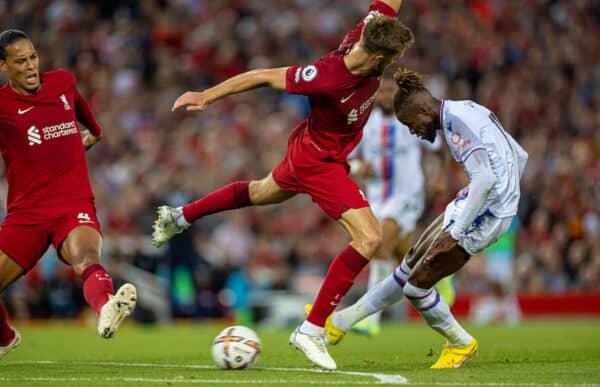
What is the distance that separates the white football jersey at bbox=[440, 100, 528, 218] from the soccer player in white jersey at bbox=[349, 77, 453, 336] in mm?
4210

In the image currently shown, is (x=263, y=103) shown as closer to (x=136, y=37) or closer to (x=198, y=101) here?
(x=136, y=37)

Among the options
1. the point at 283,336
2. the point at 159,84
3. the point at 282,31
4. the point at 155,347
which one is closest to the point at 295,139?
the point at 155,347

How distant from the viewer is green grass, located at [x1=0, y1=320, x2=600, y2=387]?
7922mm

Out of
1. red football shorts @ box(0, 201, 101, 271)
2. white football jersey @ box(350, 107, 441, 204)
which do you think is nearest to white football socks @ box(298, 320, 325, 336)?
red football shorts @ box(0, 201, 101, 271)

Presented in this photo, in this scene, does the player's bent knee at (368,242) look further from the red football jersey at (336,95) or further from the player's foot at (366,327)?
the player's foot at (366,327)

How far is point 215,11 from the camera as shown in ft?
78.0

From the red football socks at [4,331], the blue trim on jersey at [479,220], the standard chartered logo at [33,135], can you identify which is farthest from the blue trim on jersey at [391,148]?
the standard chartered logo at [33,135]

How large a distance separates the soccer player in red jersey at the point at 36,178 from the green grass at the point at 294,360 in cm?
92

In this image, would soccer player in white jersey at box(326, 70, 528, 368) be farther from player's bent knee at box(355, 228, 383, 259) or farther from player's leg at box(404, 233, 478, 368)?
player's bent knee at box(355, 228, 383, 259)

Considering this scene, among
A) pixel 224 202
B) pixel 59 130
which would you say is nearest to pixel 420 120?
pixel 224 202

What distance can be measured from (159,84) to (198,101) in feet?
44.4

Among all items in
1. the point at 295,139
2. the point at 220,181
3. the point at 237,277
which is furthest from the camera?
the point at 220,181

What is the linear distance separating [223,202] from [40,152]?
1.91 metres

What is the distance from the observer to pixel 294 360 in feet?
32.5
